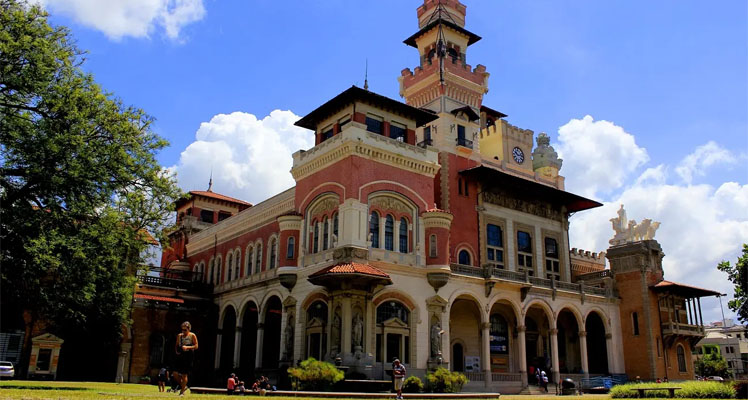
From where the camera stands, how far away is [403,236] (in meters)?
34.0

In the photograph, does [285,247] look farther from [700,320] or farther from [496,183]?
[700,320]

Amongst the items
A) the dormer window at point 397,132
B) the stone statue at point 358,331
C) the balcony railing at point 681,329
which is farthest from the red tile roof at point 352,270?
the balcony railing at point 681,329

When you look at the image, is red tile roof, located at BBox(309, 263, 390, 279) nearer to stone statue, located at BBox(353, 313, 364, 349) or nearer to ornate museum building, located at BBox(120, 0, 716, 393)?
ornate museum building, located at BBox(120, 0, 716, 393)

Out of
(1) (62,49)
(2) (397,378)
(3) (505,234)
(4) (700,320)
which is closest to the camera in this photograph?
(2) (397,378)

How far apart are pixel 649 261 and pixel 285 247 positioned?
2602 centimetres

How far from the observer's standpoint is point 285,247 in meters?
35.5

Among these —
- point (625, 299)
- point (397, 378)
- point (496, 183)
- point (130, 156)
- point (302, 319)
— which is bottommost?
point (397, 378)

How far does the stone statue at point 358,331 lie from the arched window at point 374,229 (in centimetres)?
419

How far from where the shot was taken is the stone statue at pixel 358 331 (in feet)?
98.3

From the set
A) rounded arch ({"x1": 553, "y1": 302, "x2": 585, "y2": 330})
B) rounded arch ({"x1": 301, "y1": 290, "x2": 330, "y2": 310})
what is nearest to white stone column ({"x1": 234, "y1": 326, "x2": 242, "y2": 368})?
rounded arch ({"x1": 301, "y1": 290, "x2": 330, "y2": 310})

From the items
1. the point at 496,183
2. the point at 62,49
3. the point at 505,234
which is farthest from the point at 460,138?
the point at 62,49

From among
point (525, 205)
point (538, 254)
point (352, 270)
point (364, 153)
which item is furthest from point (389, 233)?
point (538, 254)

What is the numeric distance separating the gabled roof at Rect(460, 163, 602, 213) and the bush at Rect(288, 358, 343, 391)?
1791cm

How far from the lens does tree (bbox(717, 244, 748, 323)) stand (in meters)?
32.0
